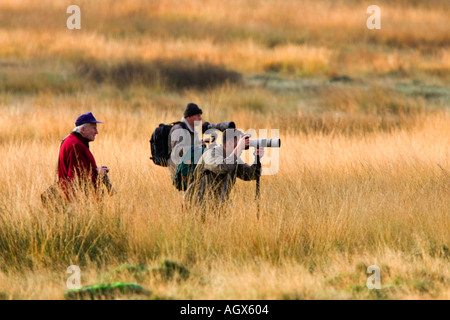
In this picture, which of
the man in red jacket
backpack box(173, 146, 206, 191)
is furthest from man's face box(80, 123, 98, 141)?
backpack box(173, 146, 206, 191)

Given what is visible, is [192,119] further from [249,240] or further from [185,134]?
[249,240]

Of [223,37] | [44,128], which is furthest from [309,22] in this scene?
[44,128]

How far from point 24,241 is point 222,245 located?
186 cm

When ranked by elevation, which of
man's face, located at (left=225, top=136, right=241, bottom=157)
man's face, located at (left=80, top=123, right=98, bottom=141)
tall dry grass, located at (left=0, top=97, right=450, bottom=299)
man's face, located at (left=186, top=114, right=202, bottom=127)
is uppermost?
man's face, located at (left=186, top=114, right=202, bottom=127)

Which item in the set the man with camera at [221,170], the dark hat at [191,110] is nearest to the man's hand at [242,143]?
the man with camera at [221,170]

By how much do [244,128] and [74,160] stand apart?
28.1ft

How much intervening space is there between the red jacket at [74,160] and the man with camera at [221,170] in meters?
1.01

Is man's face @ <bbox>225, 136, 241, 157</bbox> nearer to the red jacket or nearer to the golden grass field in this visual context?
the golden grass field

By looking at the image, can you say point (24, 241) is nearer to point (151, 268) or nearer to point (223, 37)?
point (151, 268)

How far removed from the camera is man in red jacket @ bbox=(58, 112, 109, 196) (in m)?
7.16

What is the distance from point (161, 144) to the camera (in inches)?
319

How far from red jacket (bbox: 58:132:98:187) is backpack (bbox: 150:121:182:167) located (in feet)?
3.19

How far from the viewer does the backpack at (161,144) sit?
8055 mm

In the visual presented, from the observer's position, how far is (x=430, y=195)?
8438 millimetres
